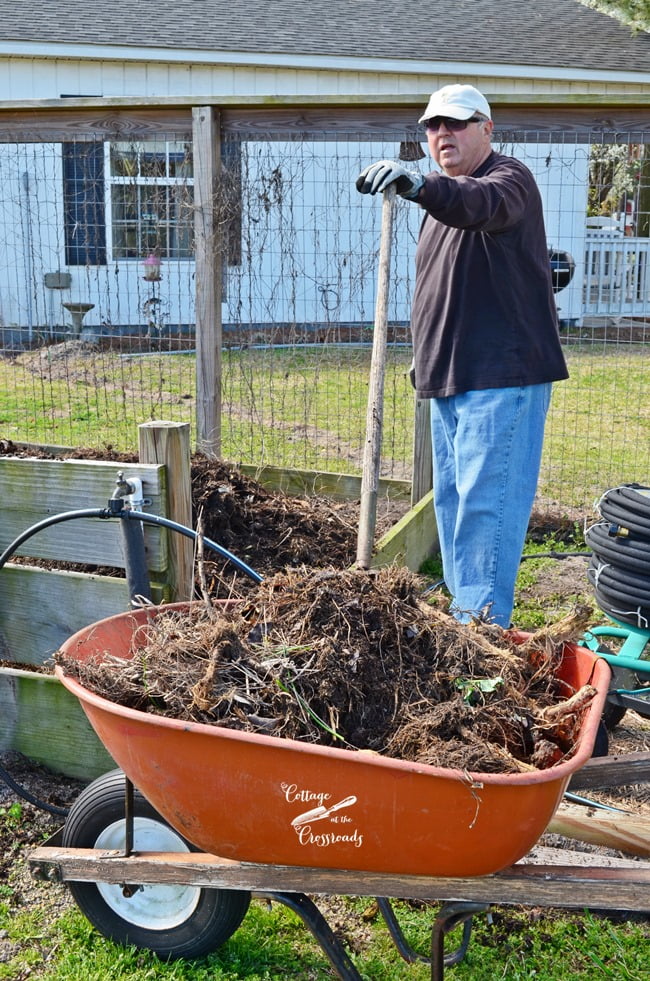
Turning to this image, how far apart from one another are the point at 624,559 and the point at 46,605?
203 cm

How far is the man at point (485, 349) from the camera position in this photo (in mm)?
3498

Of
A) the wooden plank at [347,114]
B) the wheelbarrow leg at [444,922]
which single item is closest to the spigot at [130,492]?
the wheelbarrow leg at [444,922]

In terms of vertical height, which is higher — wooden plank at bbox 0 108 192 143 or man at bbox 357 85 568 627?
wooden plank at bbox 0 108 192 143

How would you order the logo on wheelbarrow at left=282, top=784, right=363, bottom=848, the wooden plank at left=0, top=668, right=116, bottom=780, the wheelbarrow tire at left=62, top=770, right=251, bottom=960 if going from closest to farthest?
the logo on wheelbarrow at left=282, top=784, right=363, bottom=848 < the wheelbarrow tire at left=62, top=770, right=251, bottom=960 < the wooden plank at left=0, top=668, right=116, bottom=780

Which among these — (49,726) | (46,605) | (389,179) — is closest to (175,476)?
(46,605)

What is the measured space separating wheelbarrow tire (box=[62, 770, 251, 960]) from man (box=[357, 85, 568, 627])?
1.35m

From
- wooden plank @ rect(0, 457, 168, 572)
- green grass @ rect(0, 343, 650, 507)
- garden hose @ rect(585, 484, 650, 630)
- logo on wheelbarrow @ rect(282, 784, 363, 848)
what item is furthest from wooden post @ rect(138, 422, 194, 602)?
green grass @ rect(0, 343, 650, 507)

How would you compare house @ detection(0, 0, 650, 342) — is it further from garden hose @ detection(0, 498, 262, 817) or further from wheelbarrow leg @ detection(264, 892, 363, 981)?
wheelbarrow leg @ detection(264, 892, 363, 981)

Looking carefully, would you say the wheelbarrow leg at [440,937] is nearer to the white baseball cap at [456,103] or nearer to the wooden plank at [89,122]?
the white baseball cap at [456,103]

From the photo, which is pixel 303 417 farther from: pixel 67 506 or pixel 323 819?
pixel 323 819

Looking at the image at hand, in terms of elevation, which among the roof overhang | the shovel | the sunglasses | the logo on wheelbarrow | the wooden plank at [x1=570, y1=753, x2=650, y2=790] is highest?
the roof overhang

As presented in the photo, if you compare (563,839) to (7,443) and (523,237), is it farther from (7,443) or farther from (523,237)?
(7,443)

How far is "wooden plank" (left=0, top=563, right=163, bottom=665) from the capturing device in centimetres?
321

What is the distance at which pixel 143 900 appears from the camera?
2.51m
